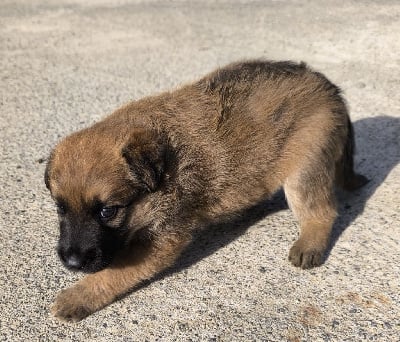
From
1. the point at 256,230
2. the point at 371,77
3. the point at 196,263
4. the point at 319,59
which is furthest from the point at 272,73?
the point at 319,59

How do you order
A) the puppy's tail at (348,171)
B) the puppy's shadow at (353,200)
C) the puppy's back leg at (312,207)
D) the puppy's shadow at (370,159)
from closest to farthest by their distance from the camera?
the puppy's back leg at (312,207) < the puppy's shadow at (353,200) < the puppy's tail at (348,171) < the puppy's shadow at (370,159)

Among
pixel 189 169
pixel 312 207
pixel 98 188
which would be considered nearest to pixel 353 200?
pixel 312 207

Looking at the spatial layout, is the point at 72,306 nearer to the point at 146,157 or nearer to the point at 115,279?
the point at 115,279

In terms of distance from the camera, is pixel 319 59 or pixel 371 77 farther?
pixel 319 59

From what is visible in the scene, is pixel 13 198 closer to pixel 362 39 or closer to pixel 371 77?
pixel 371 77

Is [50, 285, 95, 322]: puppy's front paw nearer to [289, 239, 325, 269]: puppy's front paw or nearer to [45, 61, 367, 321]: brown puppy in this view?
[45, 61, 367, 321]: brown puppy

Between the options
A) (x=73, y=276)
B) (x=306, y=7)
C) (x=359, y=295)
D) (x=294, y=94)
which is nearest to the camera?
(x=359, y=295)

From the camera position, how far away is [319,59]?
31.9ft

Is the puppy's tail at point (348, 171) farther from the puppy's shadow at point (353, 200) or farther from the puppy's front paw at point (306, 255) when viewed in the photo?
the puppy's front paw at point (306, 255)

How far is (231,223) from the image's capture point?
219 inches

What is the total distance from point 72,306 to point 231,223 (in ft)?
6.18

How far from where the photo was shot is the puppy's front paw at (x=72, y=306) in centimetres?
430

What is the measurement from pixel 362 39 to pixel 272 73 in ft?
18.9

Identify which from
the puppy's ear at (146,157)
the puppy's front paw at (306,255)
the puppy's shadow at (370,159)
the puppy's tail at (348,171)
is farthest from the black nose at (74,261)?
the puppy's tail at (348,171)
